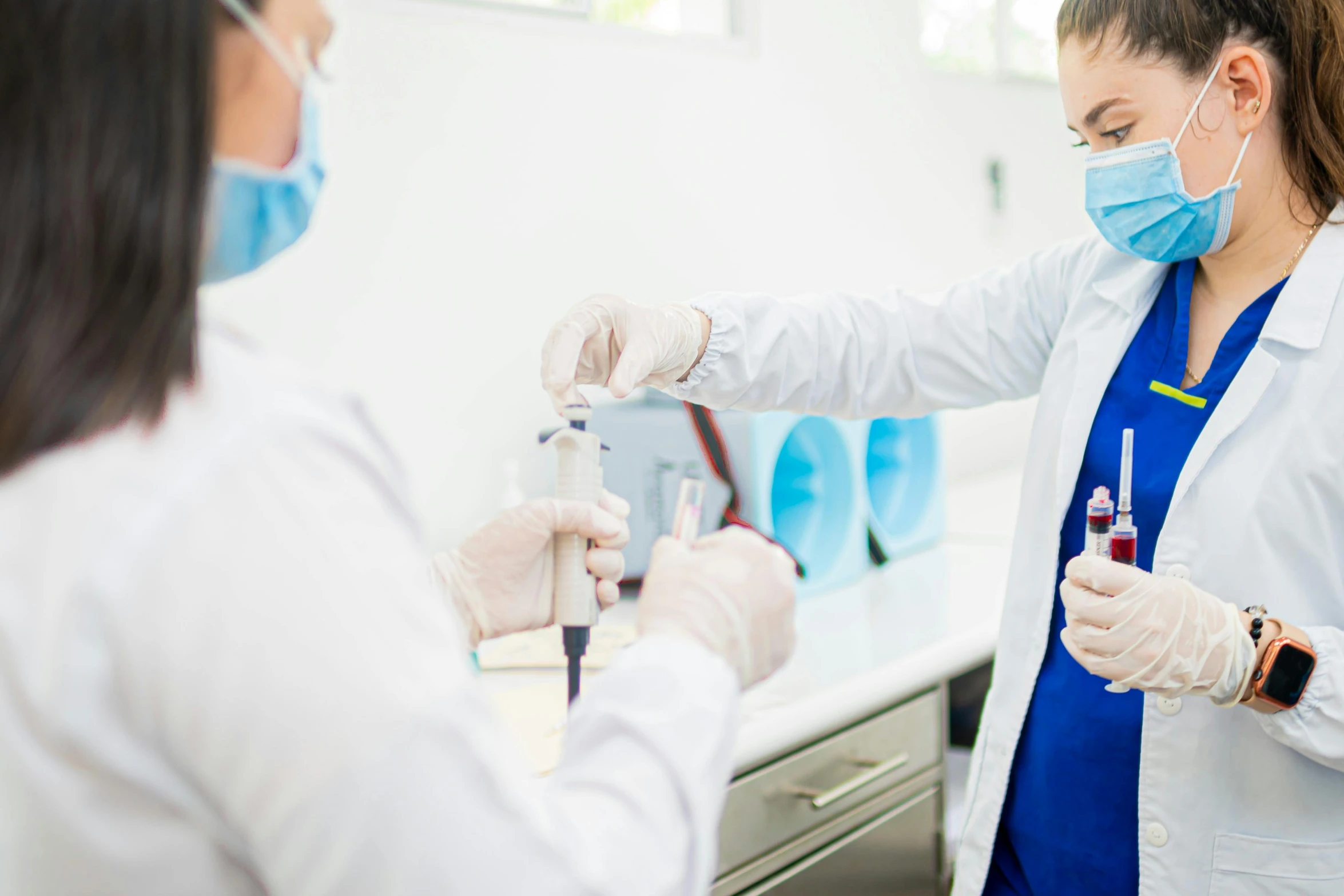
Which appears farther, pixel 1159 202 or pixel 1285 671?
pixel 1159 202

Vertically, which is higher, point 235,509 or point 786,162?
point 786,162

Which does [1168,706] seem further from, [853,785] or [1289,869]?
[853,785]

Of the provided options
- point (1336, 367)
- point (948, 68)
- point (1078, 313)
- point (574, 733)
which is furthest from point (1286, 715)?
point (948, 68)

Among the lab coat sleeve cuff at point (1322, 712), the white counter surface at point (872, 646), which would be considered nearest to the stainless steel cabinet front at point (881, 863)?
the white counter surface at point (872, 646)

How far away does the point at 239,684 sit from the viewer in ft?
1.54

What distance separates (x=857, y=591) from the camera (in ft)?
6.46

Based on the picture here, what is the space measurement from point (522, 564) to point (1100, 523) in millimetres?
589

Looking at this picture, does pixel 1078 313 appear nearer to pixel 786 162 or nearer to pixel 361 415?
pixel 361 415

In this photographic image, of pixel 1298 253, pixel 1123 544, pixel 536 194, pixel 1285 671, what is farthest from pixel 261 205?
pixel 536 194

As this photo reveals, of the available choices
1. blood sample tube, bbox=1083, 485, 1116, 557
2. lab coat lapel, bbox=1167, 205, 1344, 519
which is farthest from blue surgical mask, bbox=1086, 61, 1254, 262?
blood sample tube, bbox=1083, 485, 1116, 557

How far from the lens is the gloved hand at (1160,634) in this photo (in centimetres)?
99

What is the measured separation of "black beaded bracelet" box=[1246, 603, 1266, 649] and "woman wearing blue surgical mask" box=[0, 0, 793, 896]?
692 mm

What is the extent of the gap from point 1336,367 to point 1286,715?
13.5 inches

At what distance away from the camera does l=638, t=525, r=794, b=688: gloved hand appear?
697 mm
